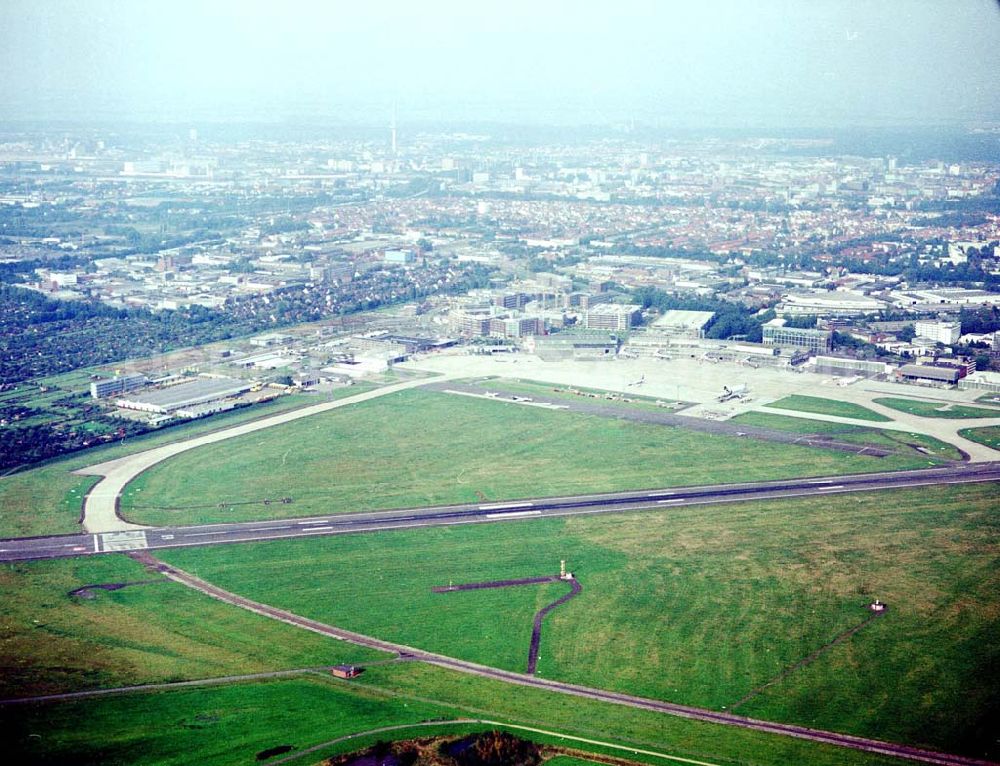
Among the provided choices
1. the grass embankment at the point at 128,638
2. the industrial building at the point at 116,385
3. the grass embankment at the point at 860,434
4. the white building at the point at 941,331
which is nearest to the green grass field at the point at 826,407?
the grass embankment at the point at 860,434

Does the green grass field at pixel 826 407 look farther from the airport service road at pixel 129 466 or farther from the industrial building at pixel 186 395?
the industrial building at pixel 186 395

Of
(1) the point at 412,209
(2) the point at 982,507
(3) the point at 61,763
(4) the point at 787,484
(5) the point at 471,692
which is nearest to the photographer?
(3) the point at 61,763

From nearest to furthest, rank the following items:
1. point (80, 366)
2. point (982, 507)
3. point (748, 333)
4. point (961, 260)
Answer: point (982, 507) < point (80, 366) < point (748, 333) < point (961, 260)

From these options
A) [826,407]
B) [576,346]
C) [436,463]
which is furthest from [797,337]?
[436,463]

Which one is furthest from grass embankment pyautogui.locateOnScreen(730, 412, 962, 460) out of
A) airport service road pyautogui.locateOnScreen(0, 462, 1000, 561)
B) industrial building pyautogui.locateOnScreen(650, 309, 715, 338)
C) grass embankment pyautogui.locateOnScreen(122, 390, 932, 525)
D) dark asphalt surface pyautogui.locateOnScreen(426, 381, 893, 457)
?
industrial building pyautogui.locateOnScreen(650, 309, 715, 338)

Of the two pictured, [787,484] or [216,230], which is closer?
[787,484]

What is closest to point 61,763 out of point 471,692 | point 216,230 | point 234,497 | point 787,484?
point 471,692

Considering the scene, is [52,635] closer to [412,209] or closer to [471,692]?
[471,692]
